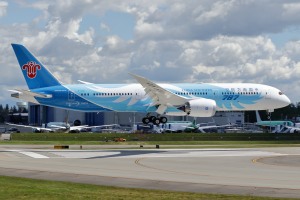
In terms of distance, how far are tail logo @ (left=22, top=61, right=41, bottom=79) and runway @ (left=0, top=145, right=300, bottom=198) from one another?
60.7ft

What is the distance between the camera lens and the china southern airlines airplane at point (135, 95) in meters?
65.9

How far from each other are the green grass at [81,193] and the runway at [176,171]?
5.26 ft

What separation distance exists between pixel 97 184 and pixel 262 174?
1076 cm

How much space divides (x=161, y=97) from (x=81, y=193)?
40478mm

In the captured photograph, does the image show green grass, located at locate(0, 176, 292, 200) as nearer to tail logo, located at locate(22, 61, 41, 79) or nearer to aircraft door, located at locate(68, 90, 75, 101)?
aircraft door, located at locate(68, 90, 75, 101)

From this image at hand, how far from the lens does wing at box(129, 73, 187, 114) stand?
207 ft

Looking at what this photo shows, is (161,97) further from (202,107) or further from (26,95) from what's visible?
(26,95)

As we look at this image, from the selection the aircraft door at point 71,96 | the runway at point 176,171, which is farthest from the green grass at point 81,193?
the aircraft door at point 71,96

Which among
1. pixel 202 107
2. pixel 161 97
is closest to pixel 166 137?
pixel 161 97

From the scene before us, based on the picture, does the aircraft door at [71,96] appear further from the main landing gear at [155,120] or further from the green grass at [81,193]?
the green grass at [81,193]

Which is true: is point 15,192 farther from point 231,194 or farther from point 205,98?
point 205,98

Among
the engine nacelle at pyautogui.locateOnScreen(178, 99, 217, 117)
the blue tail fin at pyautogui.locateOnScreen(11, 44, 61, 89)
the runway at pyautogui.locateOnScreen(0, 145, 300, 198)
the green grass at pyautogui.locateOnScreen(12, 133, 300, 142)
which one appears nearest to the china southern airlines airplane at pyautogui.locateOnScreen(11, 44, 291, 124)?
the blue tail fin at pyautogui.locateOnScreen(11, 44, 61, 89)

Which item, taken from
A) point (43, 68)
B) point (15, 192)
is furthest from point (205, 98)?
point (15, 192)

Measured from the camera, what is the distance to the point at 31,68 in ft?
225
